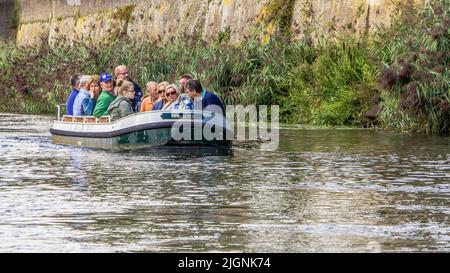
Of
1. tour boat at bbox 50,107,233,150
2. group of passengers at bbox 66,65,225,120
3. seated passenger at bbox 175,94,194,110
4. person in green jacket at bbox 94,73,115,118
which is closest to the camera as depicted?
tour boat at bbox 50,107,233,150

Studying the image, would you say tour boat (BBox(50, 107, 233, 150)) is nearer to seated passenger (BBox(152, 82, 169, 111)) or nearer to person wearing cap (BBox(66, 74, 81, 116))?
seated passenger (BBox(152, 82, 169, 111))

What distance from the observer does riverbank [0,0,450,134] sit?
28.4 meters

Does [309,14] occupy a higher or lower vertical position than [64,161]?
higher

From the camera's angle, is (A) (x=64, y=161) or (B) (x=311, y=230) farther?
(A) (x=64, y=161)

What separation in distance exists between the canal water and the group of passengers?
3.02ft

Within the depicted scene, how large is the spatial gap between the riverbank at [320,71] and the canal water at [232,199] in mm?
2209

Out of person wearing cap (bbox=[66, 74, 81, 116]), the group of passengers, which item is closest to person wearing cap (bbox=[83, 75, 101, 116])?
the group of passengers

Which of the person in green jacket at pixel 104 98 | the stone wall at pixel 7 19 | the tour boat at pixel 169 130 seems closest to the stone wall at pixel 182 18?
the stone wall at pixel 7 19

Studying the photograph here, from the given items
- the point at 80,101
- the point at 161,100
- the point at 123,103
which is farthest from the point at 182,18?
the point at 161,100

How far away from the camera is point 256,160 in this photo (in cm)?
2341

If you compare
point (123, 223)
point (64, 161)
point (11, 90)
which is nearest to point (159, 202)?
point (123, 223)

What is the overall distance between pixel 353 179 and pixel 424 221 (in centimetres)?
472

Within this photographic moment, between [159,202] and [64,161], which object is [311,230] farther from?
[64,161]

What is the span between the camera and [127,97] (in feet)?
87.1
